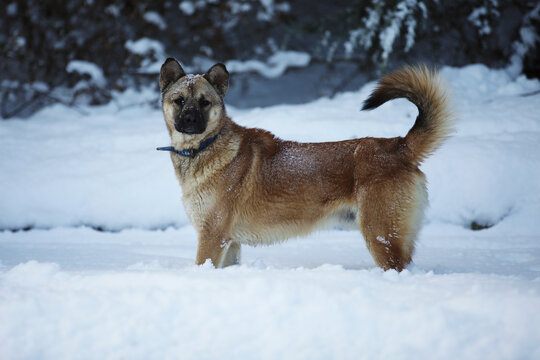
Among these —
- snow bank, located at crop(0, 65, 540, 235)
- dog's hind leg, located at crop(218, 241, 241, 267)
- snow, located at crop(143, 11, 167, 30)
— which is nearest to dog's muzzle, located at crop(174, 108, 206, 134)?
dog's hind leg, located at crop(218, 241, 241, 267)

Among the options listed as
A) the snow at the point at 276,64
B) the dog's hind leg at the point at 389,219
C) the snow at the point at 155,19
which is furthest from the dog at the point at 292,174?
the snow at the point at 155,19

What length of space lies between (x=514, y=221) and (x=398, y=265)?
2.35 meters

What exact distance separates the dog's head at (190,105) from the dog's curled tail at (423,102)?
118 cm

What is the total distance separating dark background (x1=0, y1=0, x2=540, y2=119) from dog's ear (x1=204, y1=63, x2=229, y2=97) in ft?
15.0

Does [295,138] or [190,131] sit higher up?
[295,138]

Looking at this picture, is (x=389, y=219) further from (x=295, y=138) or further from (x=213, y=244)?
(x=295, y=138)

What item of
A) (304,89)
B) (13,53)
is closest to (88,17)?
(13,53)

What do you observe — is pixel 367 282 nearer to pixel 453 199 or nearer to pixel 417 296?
pixel 417 296

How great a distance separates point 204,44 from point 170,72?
601 centimetres

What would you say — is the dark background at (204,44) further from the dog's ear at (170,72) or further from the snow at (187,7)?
the dog's ear at (170,72)

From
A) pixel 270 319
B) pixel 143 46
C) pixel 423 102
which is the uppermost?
pixel 143 46

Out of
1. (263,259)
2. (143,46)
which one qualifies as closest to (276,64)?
(143,46)

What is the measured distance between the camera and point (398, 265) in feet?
9.59

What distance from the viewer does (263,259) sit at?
399cm
